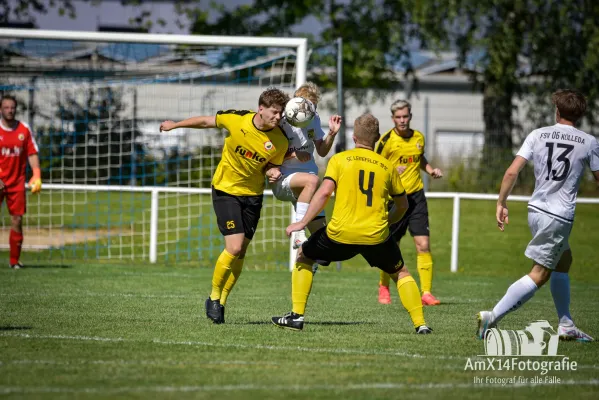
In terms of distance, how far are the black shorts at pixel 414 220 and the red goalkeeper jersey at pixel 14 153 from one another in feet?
18.9

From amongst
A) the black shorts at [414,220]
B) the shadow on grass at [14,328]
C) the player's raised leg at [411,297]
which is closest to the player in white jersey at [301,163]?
the player's raised leg at [411,297]

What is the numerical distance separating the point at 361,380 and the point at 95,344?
2190 mm

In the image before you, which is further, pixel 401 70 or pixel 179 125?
pixel 401 70

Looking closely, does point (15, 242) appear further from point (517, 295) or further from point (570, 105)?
point (570, 105)

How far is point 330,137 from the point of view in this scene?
8312 millimetres

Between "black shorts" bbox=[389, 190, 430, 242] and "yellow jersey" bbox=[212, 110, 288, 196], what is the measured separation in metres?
2.67

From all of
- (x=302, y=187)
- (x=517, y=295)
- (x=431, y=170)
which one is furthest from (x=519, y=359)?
(x=431, y=170)

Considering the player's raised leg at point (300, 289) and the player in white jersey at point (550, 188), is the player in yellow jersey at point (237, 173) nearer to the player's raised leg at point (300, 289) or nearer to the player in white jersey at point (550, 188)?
the player's raised leg at point (300, 289)

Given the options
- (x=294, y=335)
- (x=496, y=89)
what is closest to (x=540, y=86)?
(x=496, y=89)

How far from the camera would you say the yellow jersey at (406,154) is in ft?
35.3

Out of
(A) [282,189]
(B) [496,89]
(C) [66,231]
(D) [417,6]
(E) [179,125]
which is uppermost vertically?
(D) [417,6]

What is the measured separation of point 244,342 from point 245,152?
1887 mm

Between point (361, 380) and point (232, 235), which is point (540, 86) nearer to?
point (232, 235)

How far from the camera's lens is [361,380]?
5.69 metres
